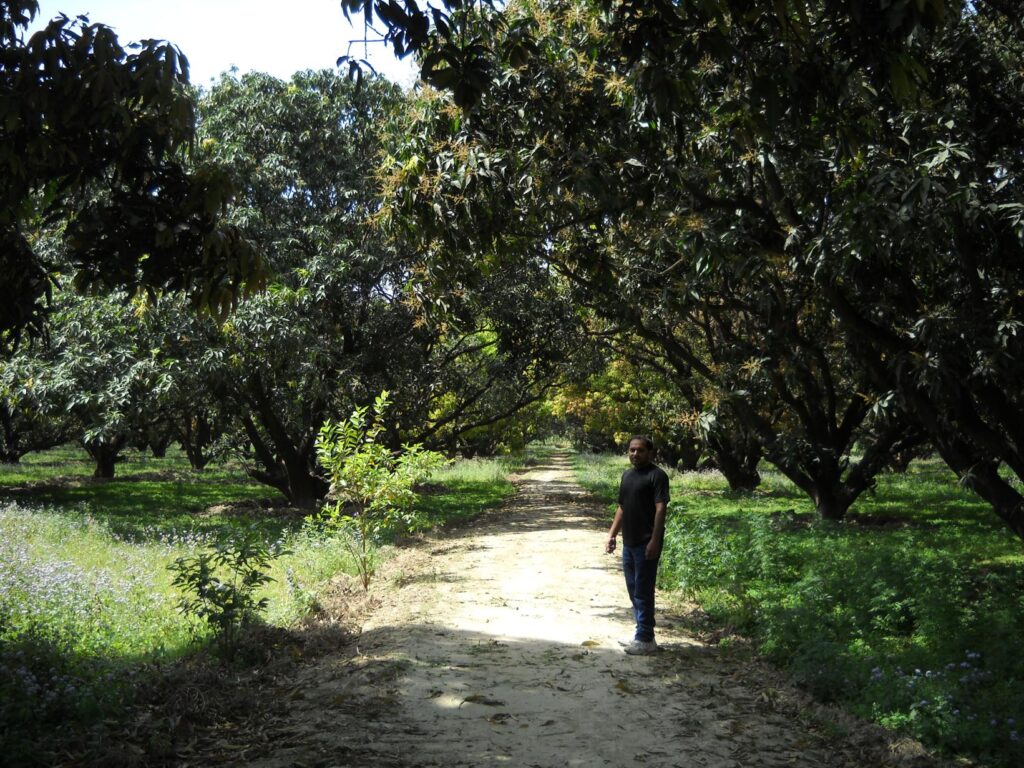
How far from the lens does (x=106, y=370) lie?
56.2 feet

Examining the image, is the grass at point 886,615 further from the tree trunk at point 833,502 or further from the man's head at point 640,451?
the tree trunk at point 833,502

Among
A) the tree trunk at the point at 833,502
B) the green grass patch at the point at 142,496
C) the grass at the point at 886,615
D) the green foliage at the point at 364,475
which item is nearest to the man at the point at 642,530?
the grass at the point at 886,615

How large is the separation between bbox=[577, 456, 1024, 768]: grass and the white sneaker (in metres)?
0.92

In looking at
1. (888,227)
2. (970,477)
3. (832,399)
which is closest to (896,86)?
(888,227)

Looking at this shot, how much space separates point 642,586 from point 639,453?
1190mm

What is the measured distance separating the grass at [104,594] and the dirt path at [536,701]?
112 cm

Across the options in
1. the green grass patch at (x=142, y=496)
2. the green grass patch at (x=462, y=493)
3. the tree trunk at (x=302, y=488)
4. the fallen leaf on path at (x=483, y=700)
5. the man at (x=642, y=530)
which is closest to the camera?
the fallen leaf on path at (x=483, y=700)

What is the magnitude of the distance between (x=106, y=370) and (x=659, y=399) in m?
17.4

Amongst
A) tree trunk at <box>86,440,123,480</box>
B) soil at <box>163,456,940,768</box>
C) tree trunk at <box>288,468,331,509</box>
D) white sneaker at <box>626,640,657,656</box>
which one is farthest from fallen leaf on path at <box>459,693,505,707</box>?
tree trunk at <box>86,440,123,480</box>

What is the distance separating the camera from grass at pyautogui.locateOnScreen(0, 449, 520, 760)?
5.04 meters

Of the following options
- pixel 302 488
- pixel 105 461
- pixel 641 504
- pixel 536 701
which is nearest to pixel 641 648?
pixel 641 504

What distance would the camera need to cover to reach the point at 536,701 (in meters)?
5.91

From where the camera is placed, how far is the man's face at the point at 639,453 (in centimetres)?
780

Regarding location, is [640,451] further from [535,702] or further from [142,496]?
[142,496]
